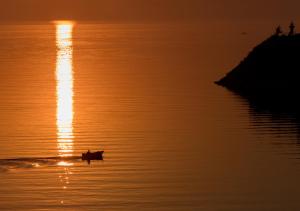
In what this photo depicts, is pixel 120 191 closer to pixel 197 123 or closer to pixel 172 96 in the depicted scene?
pixel 197 123

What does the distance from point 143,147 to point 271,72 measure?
36.8 m

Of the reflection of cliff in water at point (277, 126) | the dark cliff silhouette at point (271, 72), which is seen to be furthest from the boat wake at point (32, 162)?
the dark cliff silhouette at point (271, 72)

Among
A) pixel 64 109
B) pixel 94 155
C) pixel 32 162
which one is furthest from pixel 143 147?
pixel 64 109

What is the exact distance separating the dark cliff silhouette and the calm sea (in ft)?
7.84

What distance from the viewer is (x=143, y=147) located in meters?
58.9

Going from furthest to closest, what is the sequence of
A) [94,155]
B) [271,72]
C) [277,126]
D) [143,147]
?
[271,72] < [277,126] < [143,147] < [94,155]

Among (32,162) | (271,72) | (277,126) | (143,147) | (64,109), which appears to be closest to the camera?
(32,162)

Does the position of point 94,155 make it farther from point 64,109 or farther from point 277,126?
point 64,109

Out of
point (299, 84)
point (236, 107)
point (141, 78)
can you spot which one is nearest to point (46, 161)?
point (236, 107)

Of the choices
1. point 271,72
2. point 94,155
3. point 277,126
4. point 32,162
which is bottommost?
point 32,162

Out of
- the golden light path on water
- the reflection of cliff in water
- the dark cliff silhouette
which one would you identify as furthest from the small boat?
the dark cliff silhouette

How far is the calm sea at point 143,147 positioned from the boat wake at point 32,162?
0.17ft

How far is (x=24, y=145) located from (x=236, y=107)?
24.9 m

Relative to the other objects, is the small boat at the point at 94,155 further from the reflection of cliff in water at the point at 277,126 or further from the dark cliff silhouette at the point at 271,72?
the dark cliff silhouette at the point at 271,72
